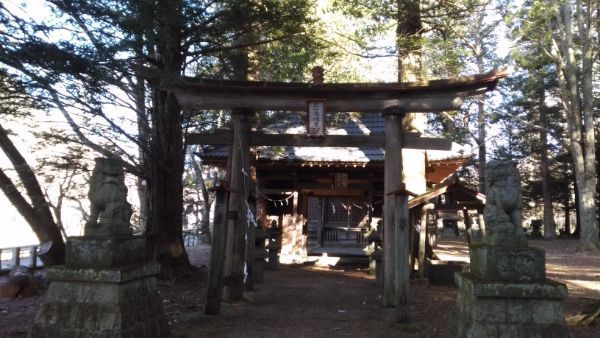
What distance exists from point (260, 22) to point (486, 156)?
83.2ft

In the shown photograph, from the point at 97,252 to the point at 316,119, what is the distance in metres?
4.06

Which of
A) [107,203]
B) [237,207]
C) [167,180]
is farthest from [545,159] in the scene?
[107,203]

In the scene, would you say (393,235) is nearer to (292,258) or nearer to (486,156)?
(292,258)

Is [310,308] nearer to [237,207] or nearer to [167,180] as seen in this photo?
[237,207]

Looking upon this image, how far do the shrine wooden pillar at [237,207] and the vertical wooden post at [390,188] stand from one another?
2.41 meters

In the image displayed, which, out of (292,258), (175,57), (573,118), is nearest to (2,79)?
(175,57)

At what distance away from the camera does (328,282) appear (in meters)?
11.2

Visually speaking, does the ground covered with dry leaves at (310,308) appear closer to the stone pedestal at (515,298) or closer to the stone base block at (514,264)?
the stone pedestal at (515,298)

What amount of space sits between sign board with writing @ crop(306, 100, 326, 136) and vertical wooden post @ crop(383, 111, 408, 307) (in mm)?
1061

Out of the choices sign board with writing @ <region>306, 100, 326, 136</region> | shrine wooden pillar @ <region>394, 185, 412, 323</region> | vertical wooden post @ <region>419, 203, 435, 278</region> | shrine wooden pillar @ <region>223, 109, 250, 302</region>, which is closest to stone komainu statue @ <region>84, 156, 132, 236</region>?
shrine wooden pillar @ <region>223, 109, 250, 302</region>

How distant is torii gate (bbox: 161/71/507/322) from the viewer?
689 cm

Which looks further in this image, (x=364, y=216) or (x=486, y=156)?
(x=486, y=156)

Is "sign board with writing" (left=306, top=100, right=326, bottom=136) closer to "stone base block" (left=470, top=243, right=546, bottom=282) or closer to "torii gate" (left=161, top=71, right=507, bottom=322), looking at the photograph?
"torii gate" (left=161, top=71, right=507, bottom=322)

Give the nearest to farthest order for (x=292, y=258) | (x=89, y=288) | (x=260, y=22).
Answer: (x=89, y=288), (x=260, y=22), (x=292, y=258)
